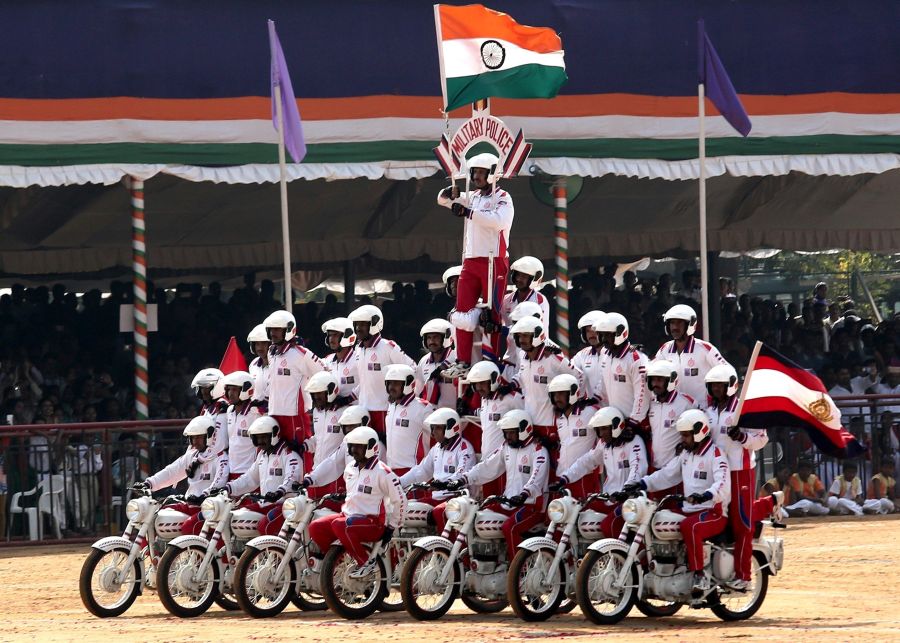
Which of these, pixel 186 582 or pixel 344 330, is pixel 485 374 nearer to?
pixel 344 330

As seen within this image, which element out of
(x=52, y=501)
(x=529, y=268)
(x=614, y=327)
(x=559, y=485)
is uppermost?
(x=529, y=268)

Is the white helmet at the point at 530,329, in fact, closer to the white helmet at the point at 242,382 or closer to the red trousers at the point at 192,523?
the white helmet at the point at 242,382

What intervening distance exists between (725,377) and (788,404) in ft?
1.76

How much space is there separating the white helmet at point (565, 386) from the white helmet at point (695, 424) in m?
1.09

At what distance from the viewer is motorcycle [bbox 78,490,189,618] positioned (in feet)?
54.4

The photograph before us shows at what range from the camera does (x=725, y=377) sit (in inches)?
595

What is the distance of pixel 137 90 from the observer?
2297 centimetres

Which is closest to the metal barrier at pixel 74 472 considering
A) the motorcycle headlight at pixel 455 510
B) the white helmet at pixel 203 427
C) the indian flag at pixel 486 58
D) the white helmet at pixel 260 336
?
the white helmet at pixel 203 427

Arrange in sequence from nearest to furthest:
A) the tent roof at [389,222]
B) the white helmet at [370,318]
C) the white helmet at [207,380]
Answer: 1. the white helmet at [370,318]
2. the white helmet at [207,380]
3. the tent roof at [389,222]

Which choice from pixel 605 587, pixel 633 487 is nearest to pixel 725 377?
pixel 633 487

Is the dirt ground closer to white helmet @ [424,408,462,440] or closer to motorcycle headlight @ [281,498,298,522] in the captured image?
motorcycle headlight @ [281,498,298,522]

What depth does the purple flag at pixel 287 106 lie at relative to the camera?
21.7m

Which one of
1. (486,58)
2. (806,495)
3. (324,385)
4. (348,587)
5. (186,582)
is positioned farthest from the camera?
(806,495)

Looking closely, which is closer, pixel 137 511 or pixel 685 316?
pixel 685 316
